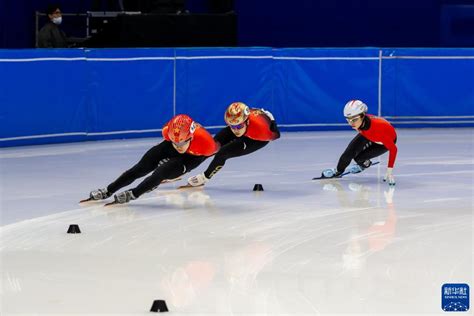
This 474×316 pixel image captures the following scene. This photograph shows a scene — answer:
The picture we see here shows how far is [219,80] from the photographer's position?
18.8 metres

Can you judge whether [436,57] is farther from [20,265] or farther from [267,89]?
[20,265]

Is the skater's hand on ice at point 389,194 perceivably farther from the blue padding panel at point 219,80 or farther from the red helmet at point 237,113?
the blue padding panel at point 219,80

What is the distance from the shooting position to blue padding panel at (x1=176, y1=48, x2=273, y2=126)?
725 inches

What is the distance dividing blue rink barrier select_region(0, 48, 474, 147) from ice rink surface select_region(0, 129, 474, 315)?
1532mm

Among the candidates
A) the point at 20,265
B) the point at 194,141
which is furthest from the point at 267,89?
the point at 20,265

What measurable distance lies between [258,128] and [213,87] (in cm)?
554

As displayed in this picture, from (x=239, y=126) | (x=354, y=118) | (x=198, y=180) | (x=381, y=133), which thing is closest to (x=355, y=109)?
(x=354, y=118)

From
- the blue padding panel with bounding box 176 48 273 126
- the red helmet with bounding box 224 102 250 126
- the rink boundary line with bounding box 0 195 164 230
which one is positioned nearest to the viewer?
the rink boundary line with bounding box 0 195 164 230

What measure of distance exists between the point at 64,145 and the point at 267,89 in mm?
3812
